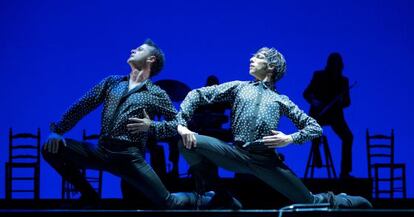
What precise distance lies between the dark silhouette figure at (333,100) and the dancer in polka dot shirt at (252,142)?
249 centimetres

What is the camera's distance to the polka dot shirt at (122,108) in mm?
4258

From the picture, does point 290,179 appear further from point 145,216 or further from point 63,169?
point 63,169

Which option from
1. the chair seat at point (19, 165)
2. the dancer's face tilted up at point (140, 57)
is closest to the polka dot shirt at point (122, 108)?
the dancer's face tilted up at point (140, 57)

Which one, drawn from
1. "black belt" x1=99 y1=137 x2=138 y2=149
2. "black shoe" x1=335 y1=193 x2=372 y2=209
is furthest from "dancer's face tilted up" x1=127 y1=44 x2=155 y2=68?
"black shoe" x1=335 y1=193 x2=372 y2=209

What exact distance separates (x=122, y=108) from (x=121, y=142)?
22 cm

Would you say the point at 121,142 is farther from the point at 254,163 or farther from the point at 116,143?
the point at 254,163

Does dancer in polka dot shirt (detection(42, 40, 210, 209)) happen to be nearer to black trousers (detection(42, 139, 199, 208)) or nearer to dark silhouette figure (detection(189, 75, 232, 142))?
black trousers (detection(42, 139, 199, 208))

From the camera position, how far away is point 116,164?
4238 mm

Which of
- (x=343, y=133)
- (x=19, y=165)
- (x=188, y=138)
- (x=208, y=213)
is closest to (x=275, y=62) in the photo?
(x=188, y=138)

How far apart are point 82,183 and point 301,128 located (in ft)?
4.80

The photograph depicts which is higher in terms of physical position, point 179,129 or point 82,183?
point 179,129

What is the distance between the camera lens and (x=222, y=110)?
6.61 meters

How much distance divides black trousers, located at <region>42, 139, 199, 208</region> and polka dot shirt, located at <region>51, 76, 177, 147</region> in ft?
0.33

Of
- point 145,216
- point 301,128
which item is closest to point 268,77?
point 301,128
